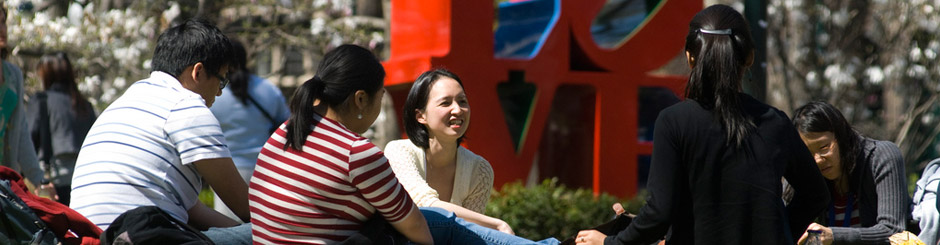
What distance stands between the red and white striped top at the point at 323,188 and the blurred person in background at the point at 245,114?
2323 mm

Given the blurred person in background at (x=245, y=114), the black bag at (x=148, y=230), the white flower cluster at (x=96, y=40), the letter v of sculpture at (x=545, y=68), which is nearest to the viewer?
the black bag at (x=148, y=230)

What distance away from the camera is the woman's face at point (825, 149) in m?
4.47

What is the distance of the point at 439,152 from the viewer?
480 centimetres

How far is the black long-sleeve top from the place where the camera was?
3.24m

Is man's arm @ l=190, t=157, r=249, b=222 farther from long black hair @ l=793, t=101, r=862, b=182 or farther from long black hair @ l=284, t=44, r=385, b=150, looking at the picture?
long black hair @ l=793, t=101, r=862, b=182

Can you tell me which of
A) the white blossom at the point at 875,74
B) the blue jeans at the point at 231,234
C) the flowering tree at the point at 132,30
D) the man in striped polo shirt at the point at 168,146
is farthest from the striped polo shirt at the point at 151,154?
the white blossom at the point at 875,74

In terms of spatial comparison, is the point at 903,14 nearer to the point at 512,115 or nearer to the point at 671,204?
the point at 512,115

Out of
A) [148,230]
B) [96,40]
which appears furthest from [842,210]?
[96,40]

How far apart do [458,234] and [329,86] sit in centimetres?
79

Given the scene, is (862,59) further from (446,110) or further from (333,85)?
(333,85)

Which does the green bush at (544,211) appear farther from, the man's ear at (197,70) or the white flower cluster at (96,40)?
the white flower cluster at (96,40)

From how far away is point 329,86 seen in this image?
11.7 feet

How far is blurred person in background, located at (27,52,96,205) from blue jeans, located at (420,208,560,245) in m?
3.85

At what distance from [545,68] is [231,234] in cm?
433
